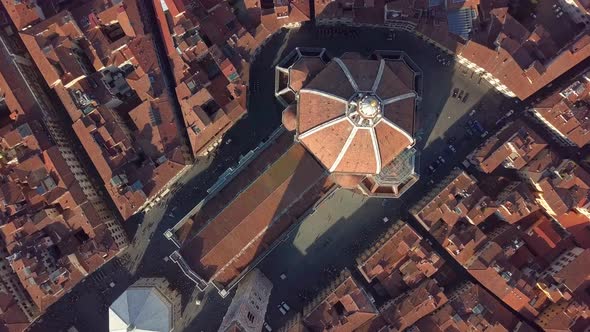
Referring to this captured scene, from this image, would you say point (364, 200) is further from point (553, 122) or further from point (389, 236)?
point (553, 122)

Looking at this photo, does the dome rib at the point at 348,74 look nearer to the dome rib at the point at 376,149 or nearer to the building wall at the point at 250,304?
the dome rib at the point at 376,149

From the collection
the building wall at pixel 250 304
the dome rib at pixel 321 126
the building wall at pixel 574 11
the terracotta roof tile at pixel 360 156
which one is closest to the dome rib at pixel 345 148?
the terracotta roof tile at pixel 360 156

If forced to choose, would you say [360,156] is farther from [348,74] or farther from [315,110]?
[348,74]

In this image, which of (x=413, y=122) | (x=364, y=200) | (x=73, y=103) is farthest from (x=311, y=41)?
(x=73, y=103)

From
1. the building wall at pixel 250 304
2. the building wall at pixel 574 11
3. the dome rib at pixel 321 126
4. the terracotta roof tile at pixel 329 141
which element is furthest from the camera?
the building wall at pixel 574 11

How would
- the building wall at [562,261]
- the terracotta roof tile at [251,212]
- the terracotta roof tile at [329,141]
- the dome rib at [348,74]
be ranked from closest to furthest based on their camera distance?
the terracotta roof tile at [329,141]
the dome rib at [348,74]
the terracotta roof tile at [251,212]
the building wall at [562,261]

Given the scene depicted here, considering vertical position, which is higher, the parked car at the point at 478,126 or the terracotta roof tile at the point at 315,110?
the terracotta roof tile at the point at 315,110

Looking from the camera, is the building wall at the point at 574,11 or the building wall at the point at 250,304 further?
the building wall at the point at 574,11

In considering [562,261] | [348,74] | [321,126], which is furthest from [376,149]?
[562,261]
